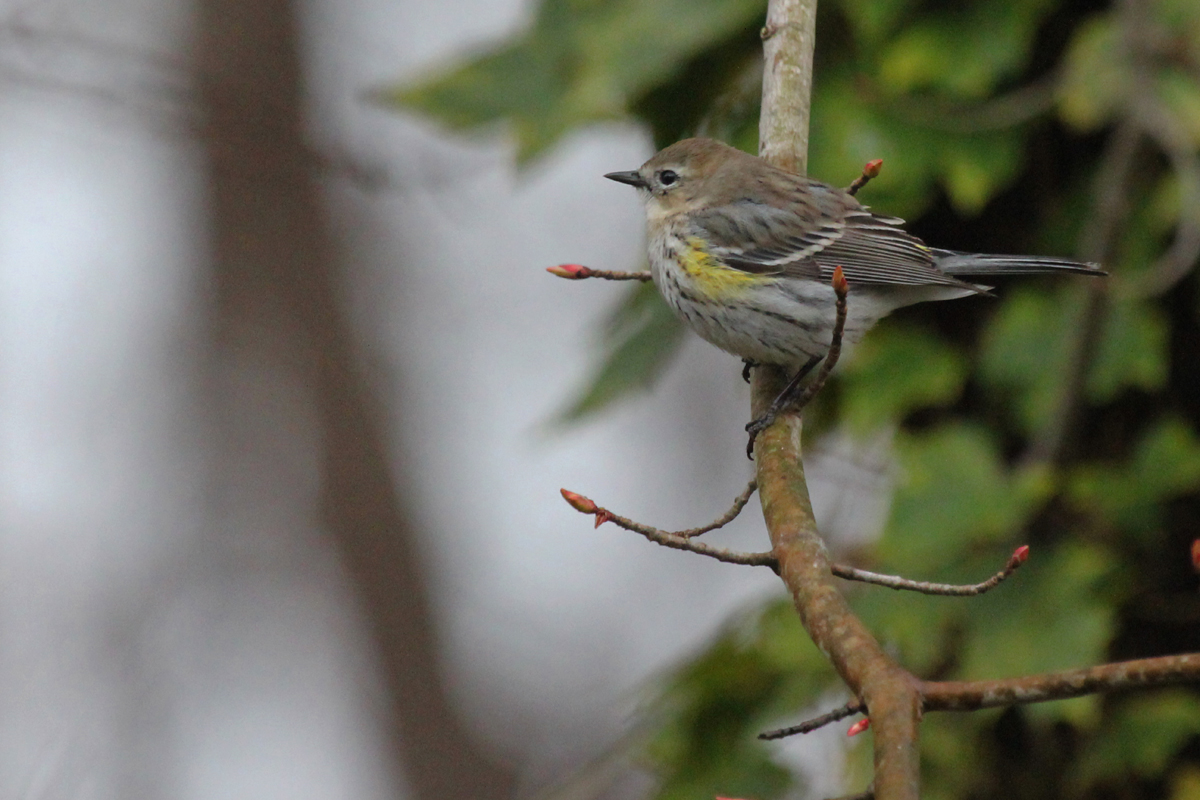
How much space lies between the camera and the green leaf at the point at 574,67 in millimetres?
4234

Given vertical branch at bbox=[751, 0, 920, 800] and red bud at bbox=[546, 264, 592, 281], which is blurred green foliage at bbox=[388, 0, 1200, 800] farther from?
red bud at bbox=[546, 264, 592, 281]

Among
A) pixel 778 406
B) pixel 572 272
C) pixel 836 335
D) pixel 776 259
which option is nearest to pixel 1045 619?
pixel 778 406

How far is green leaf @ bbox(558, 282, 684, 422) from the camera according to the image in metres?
4.56

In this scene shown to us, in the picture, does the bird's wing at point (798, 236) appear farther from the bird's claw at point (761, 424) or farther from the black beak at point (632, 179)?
the bird's claw at point (761, 424)

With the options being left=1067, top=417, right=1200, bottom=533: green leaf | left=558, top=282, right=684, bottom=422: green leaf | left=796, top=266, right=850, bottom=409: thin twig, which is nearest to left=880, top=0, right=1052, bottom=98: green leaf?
left=558, top=282, right=684, bottom=422: green leaf

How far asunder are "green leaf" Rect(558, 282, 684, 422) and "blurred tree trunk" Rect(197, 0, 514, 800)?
5404 mm

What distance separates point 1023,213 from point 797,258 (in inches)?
34.8

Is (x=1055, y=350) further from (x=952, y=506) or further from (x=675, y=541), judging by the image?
(x=675, y=541)

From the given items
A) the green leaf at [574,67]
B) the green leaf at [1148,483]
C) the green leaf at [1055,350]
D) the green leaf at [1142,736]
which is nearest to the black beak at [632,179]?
the green leaf at [574,67]

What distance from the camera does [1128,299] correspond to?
14.0ft

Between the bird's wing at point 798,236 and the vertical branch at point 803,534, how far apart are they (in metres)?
0.61

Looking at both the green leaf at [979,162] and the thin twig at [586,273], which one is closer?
the thin twig at [586,273]

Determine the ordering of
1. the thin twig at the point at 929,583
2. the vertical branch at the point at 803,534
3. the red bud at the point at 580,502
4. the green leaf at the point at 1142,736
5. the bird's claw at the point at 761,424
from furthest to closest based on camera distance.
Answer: the green leaf at the point at 1142,736 → the bird's claw at the point at 761,424 → the red bud at the point at 580,502 → the thin twig at the point at 929,583 → the vertical branch at the point at 803,534

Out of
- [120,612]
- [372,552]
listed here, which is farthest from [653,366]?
[372,552]
